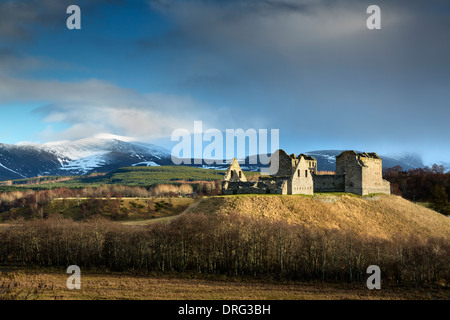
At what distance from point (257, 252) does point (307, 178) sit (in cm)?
2302

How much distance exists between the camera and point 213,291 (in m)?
45.2

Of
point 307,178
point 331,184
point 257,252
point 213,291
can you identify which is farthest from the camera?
point 331,184

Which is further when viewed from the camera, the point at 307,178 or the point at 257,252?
the point at 307,178

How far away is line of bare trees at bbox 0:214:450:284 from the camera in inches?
2066

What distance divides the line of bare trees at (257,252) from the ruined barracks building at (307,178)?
12.0m

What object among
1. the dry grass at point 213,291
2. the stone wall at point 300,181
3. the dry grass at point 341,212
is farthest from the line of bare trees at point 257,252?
the stone wall at point 300,181

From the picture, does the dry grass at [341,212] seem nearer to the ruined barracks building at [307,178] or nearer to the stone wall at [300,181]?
the stone wall at [300,181]

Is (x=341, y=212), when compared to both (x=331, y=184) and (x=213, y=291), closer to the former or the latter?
(x=331, y=184)

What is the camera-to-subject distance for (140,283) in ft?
164

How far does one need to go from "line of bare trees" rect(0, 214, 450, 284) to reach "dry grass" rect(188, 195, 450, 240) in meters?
3.30

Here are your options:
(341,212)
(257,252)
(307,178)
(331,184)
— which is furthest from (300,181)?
(257,252)

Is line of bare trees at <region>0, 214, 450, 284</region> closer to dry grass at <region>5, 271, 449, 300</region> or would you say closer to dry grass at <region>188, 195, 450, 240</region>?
dry grass at <region>188, 195, 450, 240</region>

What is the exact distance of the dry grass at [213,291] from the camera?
4275 cm
